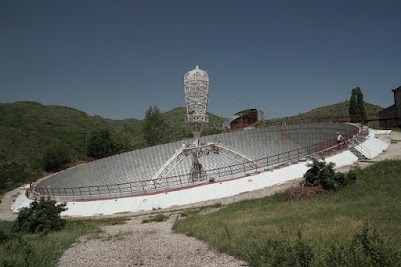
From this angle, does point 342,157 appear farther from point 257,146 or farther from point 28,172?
point 28,172

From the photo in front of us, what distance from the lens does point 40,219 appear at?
73.7 ft

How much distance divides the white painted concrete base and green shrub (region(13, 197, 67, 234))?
5534 millimetres

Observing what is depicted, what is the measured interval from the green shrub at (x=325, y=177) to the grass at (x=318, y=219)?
699mm

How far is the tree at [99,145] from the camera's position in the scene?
64625 millimetres

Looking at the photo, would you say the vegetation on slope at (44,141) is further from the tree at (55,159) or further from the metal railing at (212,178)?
the metal railing at (212,178)

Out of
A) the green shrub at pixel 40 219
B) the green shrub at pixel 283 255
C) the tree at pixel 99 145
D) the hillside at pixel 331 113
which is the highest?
the hillside at pixel 331 113

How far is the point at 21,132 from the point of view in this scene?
3172 inches

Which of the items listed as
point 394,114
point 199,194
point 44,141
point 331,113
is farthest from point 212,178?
point 331,113

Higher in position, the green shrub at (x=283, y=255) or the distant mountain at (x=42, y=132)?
the distant mountain at (x=42, y=132)

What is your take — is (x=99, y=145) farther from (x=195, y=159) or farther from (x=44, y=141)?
(x=195, y=159)

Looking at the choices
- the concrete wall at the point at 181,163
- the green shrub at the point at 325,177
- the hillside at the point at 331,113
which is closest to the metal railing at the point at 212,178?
the concrete wall at the point at 181,163

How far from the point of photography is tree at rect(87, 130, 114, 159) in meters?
64.6

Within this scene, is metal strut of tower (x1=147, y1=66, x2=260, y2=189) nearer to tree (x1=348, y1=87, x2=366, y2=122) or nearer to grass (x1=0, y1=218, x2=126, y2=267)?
grass (x1=0, y1=218, x2=126, y2=267)

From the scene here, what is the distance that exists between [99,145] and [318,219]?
54.6 meters
